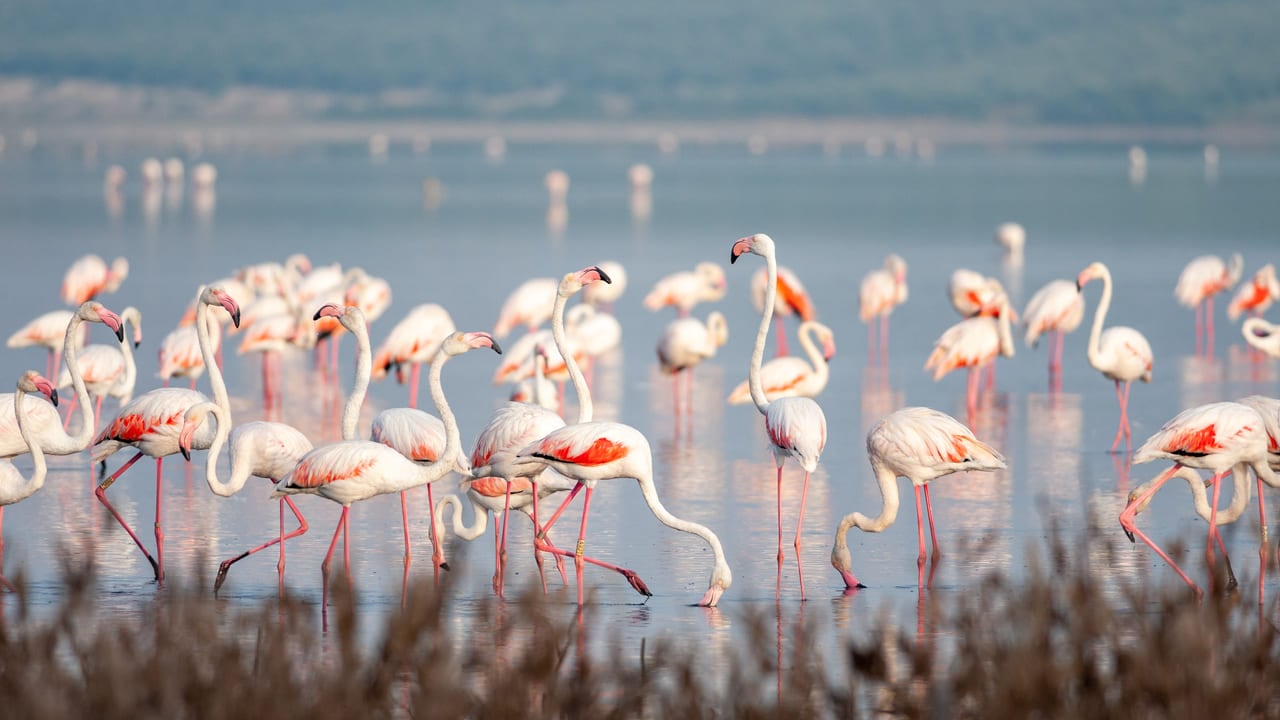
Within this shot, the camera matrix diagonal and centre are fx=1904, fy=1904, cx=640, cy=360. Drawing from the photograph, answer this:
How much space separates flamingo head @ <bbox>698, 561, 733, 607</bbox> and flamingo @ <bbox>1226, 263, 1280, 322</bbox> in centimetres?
899

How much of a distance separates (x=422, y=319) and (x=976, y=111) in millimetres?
91767

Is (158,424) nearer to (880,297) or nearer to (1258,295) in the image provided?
(880,297)

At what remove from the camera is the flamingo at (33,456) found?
6836 millimetres

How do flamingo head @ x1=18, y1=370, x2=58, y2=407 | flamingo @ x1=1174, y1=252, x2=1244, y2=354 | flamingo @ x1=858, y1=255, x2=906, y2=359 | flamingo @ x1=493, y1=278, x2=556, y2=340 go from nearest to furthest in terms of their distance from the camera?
1. flamingo head @ x1=18, y1=370, x2=58, y2=407
2. flamingo @ x1=493, y1=278, x2=556, y2=340
3. flamingo @ x1=858, y1=255, x2=906, y2=359
4. flamingo @ x1=1174, y1=252, x2=1244, y2=354

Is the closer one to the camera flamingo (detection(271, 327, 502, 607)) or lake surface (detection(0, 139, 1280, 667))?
flamingo (detection(271, 327, 502, 607))

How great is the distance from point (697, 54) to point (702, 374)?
117729mm

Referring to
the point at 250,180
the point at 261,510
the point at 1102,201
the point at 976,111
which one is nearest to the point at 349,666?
the point at 261,510

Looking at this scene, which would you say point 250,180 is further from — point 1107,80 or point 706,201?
point 1107,80

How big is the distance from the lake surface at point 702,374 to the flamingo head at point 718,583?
0.24 ft

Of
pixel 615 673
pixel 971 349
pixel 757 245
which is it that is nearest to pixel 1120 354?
pixel 971 349

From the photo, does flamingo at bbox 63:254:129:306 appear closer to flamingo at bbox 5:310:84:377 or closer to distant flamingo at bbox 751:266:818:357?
flamingo at bbox 5:310:84:377

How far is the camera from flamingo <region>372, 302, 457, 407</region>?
440 inches

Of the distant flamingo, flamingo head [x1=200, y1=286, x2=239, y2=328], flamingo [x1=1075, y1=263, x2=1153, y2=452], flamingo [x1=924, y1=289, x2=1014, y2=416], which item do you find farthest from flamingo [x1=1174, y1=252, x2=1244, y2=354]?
flamingo head [x1=200, y1=286, x2=239, y2=328]

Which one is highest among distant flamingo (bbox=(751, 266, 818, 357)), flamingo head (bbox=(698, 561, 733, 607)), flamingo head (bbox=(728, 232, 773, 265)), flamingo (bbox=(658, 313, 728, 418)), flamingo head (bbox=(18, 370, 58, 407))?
distant flamingo (bbox=(751, 266, 818, 357))
